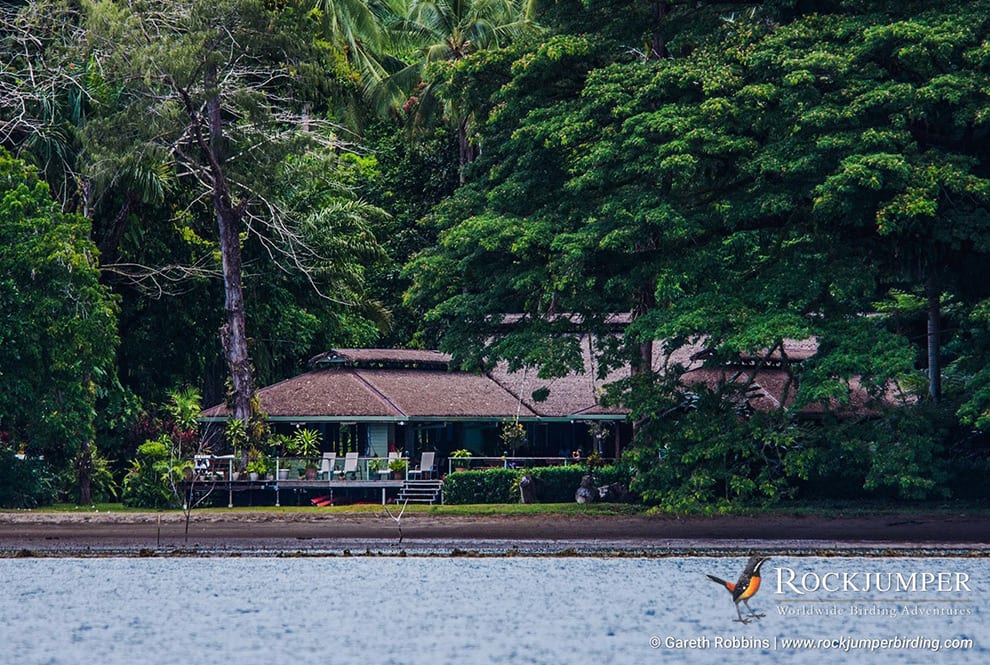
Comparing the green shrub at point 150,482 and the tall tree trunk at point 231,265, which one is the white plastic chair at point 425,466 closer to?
the tall tree trunk at point 231,265

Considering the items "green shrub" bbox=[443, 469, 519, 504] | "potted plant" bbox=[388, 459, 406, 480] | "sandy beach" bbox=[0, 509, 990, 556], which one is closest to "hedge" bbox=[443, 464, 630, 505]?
"green shrub" bbox=[443, 469, 519, 504]

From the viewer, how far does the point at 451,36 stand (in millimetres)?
55562

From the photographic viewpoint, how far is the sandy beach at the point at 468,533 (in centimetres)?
3516

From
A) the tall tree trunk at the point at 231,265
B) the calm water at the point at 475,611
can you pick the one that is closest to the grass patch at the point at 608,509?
the calm water at the point at 475,611

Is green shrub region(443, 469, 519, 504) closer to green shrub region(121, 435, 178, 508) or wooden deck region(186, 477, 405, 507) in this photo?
wooden deck region(186, 477, 405, 507)

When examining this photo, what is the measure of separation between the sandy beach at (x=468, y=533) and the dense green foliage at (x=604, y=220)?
0.98m

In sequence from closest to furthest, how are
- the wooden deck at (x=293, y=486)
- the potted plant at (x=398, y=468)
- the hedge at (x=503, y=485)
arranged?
1. the hedge at (x=503, y=485)
2. the wooden deck at (x=293, y=486)
3. the potted plant at (x=398, y=468)

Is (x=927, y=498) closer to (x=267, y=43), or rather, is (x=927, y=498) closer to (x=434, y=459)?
(x=434, y=459)

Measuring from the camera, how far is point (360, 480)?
42125mm

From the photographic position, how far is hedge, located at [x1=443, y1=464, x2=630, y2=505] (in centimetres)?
4022

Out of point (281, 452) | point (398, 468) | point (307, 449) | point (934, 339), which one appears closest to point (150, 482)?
point (281, 452)

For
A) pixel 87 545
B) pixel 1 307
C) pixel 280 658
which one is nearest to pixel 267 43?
pixel 1 307

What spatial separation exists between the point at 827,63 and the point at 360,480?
53.8ft

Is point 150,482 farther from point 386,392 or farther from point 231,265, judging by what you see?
point 386,392
